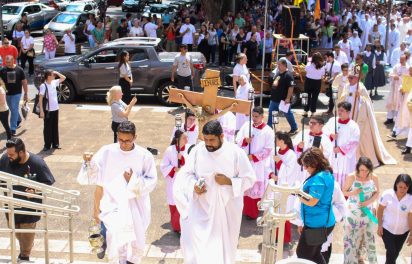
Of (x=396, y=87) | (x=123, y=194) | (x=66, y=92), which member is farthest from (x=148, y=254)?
(x=66, y=92)

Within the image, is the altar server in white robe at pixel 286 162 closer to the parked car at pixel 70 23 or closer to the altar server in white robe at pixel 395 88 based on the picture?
the altar server in white robe at pixel 395 88

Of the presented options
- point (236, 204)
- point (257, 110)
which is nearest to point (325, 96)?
point (257, 110)

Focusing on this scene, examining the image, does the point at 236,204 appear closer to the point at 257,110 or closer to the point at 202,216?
the point at 202,216

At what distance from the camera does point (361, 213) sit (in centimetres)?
727

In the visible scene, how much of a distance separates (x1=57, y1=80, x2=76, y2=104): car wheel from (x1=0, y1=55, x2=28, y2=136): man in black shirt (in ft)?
10.1

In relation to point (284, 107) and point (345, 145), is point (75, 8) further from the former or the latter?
point (345, 145)

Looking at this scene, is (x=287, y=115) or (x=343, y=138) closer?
(x=343, y=138)

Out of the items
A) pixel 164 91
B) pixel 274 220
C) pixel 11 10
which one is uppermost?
pixel 274 220

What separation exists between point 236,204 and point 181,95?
6.43 ft

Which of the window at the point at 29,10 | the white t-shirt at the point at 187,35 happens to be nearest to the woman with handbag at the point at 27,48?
the white t-shirt at the point at 187,35

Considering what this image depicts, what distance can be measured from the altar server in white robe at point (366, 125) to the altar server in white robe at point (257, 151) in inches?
106

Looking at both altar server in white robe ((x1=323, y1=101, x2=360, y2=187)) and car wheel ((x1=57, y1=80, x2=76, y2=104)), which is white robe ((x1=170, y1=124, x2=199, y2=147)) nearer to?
altar server in white robe ((x1=323, y1=101, x2=360, y2=187))

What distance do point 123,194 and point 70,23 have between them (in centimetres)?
2259

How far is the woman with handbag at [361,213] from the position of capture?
23.6 ft
